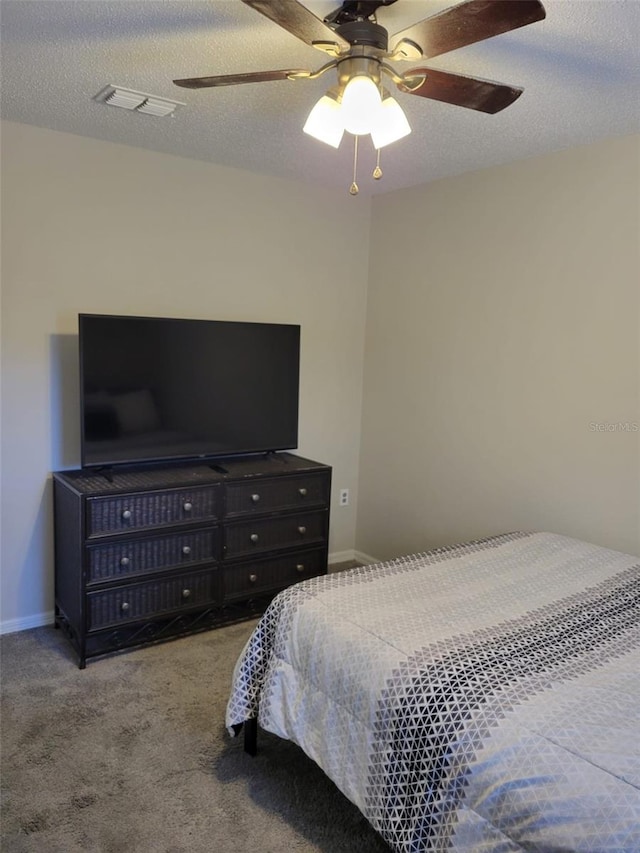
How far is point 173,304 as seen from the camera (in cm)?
345

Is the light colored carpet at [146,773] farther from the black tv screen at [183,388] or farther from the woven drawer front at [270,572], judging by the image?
the black tv screen at [183,388]

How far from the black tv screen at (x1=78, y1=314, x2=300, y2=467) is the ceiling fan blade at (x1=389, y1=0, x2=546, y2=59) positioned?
74.3 inches

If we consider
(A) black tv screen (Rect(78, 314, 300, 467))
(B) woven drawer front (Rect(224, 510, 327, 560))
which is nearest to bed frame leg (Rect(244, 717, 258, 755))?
(B) woven drawer front (Rect(224, 510, 327, 560))

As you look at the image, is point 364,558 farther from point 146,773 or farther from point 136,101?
point 136,101

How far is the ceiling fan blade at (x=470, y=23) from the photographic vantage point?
4.51ft

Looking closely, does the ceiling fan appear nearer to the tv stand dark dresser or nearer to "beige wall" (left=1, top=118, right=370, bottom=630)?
"beige wall" (left=1, top=118, right=370, bottom=630)

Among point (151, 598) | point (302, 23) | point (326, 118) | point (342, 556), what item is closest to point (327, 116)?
point (326, 118)

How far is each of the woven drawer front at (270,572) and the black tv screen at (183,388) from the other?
2.05ft

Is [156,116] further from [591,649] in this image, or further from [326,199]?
[591,649]

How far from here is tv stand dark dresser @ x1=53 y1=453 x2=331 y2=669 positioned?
112 inches

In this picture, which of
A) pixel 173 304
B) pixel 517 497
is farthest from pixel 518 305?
pixel 173 304

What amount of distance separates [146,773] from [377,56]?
2.41 m

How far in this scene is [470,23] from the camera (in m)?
1.47

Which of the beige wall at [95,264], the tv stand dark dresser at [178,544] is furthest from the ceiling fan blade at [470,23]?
the tv stand dark dresser at [178,544]
